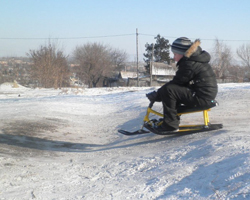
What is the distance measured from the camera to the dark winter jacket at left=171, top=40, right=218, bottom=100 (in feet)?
17.9

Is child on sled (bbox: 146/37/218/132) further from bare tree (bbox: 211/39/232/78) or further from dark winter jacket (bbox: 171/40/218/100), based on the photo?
bare tree (bbox: 211/39/232/78)

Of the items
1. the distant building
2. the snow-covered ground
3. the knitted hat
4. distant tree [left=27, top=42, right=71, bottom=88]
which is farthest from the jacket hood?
the distant building

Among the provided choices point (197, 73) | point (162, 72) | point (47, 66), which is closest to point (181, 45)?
point (197, 73)

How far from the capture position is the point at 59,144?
6699mm

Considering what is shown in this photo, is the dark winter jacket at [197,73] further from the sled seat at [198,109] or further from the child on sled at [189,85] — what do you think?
the sled seat at [198,109]

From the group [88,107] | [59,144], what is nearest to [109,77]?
[88,107]

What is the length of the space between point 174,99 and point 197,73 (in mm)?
616

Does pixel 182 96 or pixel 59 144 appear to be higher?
pixel 182 96

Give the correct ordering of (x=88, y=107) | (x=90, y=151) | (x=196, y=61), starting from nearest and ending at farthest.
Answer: (x=196, y=61), (x=90, y=151), (x=88, y=107)

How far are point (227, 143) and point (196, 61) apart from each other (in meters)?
1.69

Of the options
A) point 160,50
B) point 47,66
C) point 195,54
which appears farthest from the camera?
point 160,50

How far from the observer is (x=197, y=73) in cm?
551

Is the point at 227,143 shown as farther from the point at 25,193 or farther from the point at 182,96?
the point at 25,193

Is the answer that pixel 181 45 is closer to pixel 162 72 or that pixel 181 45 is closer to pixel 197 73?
pixel 197 73
